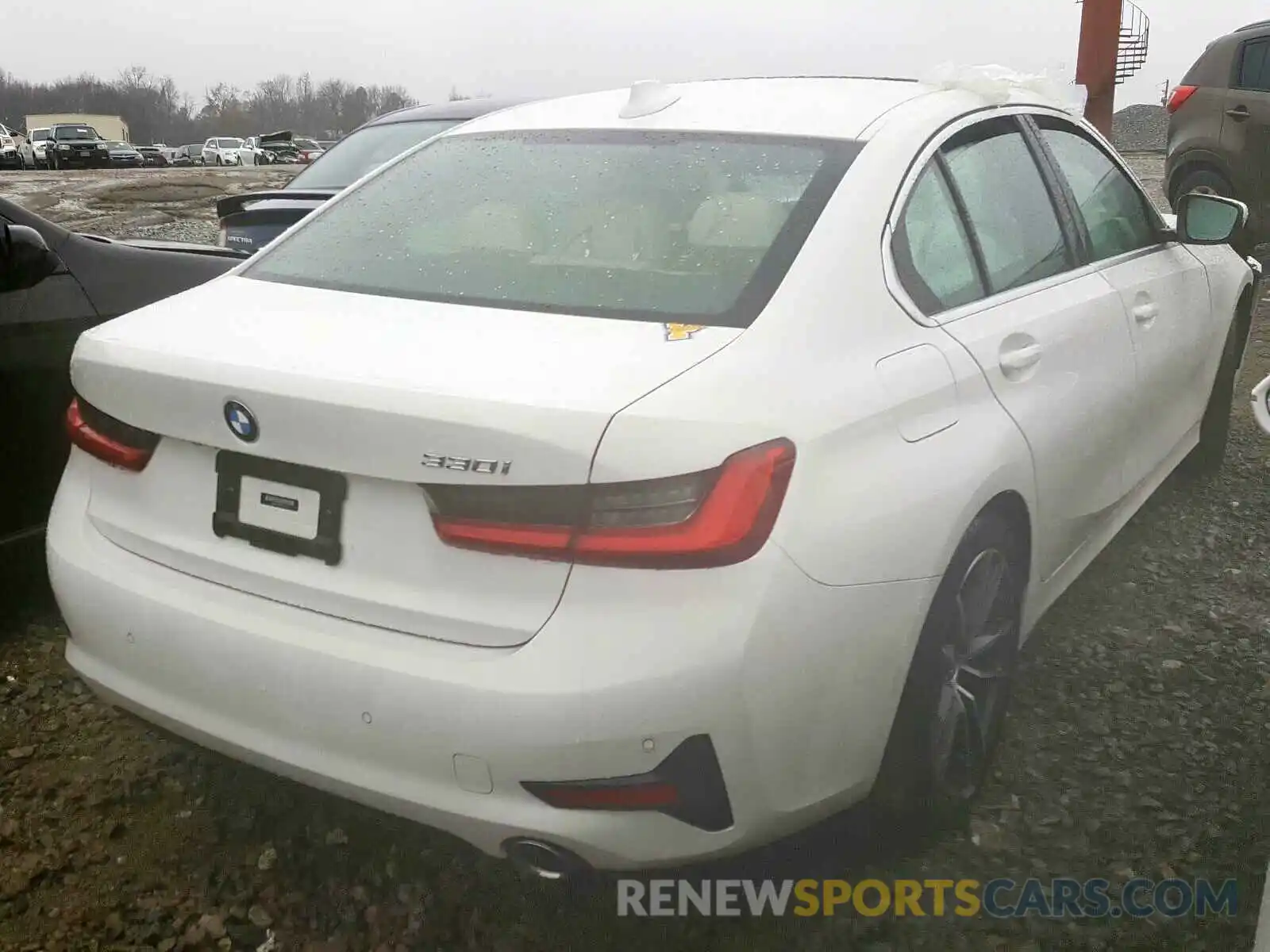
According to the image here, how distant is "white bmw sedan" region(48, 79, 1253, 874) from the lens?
1.77m

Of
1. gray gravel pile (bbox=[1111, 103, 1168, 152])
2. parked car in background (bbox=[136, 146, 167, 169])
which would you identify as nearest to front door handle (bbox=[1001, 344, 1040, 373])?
gray gravel pile (bbox=[1111, 103, 1168, 152])

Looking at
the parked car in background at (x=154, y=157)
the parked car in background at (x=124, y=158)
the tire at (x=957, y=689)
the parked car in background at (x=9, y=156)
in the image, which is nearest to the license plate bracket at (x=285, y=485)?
the tire at (x=957, y=689)

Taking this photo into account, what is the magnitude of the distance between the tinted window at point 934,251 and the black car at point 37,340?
235 cm

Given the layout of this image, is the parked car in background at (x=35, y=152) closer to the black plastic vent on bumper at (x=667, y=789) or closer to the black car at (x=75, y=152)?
the black car at (x=75, y=152)

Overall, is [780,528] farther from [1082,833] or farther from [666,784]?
[1082,833]

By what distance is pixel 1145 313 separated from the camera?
3.33 metres

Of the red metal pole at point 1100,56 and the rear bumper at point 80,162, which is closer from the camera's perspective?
the red metal pole at point 1100,56

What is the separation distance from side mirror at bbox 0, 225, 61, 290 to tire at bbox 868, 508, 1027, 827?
2.58 meters

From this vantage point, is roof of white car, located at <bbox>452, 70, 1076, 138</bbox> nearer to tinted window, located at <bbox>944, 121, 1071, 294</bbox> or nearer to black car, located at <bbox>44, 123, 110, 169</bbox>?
tinted window, located at <bbox>944, 121, 1071, 294</bbox>

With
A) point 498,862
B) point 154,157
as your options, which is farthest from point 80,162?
point 498,862

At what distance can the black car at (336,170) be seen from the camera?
20.0ft

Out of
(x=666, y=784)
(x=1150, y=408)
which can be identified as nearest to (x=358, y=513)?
(x=666, y=784)

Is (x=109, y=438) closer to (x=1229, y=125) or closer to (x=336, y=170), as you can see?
(x=336, y=170)

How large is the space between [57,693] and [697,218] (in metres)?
2.17
